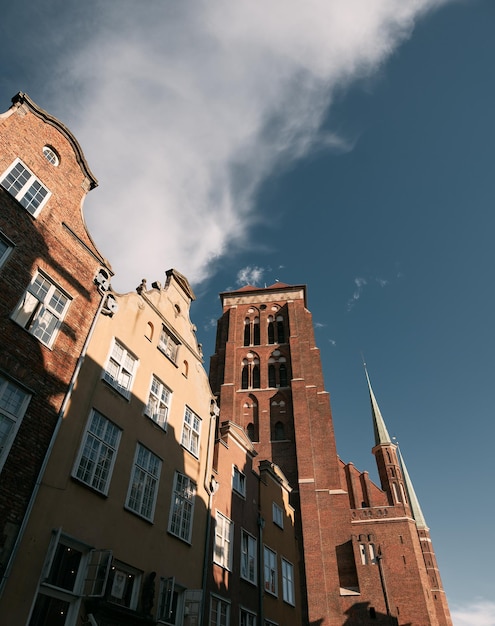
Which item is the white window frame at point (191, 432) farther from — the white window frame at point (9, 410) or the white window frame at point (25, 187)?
the white window frame at point (25, 187)

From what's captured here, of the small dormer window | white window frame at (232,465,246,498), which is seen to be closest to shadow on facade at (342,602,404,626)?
white window frame at (232,465,246,498)

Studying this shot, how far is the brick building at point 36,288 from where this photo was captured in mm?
9414

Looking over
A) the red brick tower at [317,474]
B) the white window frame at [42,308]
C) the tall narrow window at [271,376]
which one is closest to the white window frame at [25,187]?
the white window frame at [42,308]

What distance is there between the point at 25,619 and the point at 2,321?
566 centimetres

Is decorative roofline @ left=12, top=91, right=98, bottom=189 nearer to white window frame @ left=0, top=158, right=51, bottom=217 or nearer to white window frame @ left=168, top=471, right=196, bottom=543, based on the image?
white window frame @ left=0, top=158, right=51, bottom=217

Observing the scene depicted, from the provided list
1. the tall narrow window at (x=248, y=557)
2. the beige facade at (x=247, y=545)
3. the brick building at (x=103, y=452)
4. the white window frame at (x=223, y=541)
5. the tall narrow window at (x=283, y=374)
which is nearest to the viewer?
the brick building at (x=103, y=452)

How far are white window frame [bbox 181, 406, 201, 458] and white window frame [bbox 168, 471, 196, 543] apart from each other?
1.07 m

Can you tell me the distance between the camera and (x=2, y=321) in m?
9.99

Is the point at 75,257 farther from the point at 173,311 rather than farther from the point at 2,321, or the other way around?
the point at 173,311

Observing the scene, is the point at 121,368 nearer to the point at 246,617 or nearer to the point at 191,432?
the point at 191,432

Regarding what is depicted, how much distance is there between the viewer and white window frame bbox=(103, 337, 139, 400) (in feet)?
41.7

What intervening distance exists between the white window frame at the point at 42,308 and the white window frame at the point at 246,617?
10906 mm

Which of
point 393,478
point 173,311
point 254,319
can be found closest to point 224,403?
point 254,319

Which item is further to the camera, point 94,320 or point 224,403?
point 224,403
